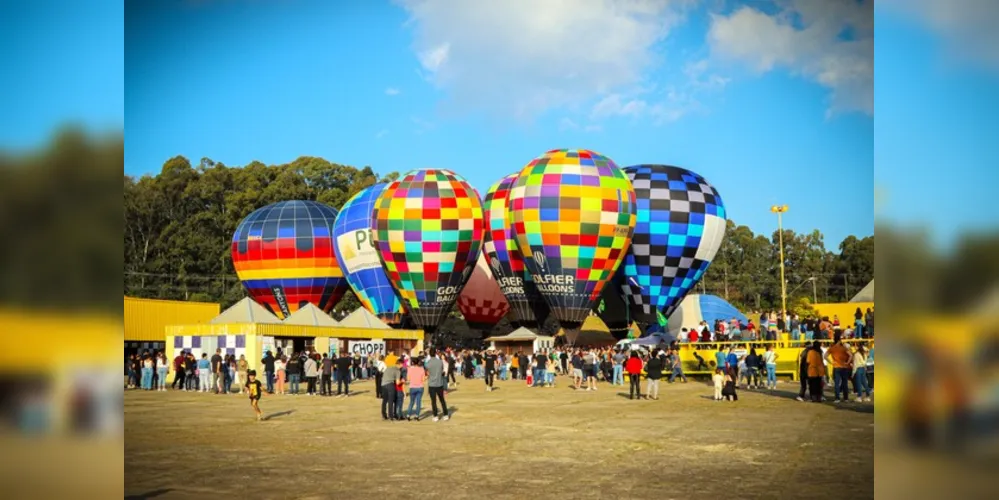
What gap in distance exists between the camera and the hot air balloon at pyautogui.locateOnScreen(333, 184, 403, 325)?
1811 inches

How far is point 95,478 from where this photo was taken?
4.10 meters

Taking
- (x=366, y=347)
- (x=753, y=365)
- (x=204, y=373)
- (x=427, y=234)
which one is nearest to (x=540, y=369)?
(x=753, y=365)

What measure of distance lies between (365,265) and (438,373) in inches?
1177

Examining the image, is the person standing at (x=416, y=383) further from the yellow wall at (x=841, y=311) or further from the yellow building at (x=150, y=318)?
the yellow wall at (x=841, y=311)

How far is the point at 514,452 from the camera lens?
11.4m

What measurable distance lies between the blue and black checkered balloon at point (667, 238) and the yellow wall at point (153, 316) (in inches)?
837

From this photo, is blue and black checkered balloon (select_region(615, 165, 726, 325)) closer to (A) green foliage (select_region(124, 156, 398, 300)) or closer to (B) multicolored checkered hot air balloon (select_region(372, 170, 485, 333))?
(B) multicolored checkered hot air balloon (select_region(372, 170, 485, 333))

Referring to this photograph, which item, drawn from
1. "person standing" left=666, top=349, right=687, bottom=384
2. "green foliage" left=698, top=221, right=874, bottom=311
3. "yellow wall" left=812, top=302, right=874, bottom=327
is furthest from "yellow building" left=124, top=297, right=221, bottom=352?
"green foliage" left=698, top=221, right=874, bottom=311

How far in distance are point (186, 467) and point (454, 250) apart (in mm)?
32738

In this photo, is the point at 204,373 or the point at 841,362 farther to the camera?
the point at 204,373

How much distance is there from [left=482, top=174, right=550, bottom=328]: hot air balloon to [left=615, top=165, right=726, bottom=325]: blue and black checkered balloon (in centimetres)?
500

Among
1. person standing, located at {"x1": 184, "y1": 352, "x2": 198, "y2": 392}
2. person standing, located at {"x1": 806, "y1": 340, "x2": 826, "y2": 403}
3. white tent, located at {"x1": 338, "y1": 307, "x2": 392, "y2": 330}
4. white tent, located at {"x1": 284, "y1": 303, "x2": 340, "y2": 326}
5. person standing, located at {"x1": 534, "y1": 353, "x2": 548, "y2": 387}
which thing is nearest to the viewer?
person standing, located at {"x1": 806, "y1": 340, "x2": 826, "y2": 403}

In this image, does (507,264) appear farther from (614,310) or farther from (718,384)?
(718,384)

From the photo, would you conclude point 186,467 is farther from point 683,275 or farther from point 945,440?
point 683,275
